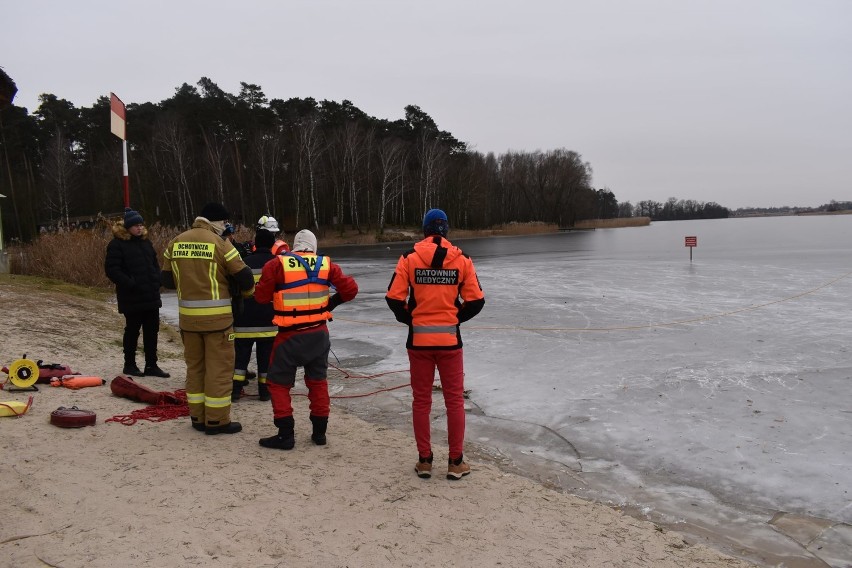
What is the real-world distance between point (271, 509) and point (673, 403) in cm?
422

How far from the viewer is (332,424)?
5.36 metres

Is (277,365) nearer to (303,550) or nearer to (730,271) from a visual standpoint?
(303,550)

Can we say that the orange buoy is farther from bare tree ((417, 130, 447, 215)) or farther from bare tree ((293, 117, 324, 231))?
bare tree ((417, 130, 447, 215))

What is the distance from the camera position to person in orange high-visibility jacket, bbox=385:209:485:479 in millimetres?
4184

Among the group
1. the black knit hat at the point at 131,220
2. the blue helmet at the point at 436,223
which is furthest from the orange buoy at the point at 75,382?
the blue helmet at the point at 436,223

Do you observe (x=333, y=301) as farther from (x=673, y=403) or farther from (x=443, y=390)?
(x=673, y=403)

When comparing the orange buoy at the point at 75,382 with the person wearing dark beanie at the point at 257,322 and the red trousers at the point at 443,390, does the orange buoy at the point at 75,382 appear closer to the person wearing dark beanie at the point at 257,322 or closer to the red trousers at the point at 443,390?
the person wearing dark beanie at the point at 257,322

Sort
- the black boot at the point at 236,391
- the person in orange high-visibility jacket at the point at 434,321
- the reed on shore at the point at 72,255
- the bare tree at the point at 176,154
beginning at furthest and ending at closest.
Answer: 1. the bare tree at the point at 176,154
2. the reed on shore at the point at 72,255
3. the black boot at the point at 236,391
4. the person in orange high-visibility jacket at the point at 434,321

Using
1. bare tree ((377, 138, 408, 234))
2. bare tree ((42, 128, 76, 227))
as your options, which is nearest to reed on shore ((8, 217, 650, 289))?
bare tree ((42, 128, 76, 227))

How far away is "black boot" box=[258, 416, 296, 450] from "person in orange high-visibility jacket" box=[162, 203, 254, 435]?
0.47 meters

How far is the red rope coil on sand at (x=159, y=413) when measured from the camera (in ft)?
16.0

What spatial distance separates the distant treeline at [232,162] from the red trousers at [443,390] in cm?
4454

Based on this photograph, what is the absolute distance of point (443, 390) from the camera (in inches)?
167

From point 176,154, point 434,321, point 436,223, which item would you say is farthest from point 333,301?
point 176,154
